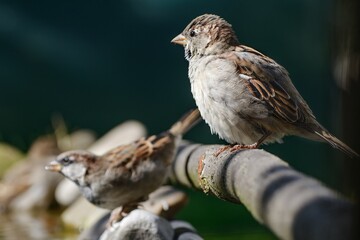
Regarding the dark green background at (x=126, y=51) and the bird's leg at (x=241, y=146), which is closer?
the bird's leg at (x=241, y=146)

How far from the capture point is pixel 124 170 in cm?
286

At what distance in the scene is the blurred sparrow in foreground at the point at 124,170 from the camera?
2842 mm

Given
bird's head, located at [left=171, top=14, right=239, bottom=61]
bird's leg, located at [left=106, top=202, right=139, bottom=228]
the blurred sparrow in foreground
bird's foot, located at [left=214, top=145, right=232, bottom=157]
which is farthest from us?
bird's leg, located at [left=106, top=202, right=139, bottom=228]

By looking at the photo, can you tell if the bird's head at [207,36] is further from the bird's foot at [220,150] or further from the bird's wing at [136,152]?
the bird's wing at [136,152]

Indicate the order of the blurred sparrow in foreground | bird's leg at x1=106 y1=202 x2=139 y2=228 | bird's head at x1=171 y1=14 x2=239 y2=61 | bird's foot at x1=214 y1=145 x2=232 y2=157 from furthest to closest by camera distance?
bird's leg at x1=106 y1=202 x2=139 y2=228, the blurred sparrow in foreground, bird's head at x1=171 y1=14 x2=239 y2=61, bird's foot at x1=214 y1=145 x2=232 y2=157

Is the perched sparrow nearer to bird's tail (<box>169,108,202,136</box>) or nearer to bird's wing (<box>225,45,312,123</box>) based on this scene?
bird's wing (<box>225,45,312,123</box>)

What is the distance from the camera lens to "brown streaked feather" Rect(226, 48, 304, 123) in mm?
1974

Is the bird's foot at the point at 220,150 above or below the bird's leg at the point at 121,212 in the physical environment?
above

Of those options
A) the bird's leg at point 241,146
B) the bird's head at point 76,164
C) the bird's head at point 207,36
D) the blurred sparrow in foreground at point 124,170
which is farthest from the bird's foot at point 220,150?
the bird's head at point 76,164

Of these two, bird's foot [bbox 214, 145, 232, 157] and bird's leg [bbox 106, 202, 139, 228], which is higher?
bird's foot [bbox 214, 145, 232, 157]

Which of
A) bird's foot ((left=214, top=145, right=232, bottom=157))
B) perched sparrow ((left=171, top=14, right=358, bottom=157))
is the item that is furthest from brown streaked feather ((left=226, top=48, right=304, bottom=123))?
bird's foot ((left=214, top=145, right=232, bottom=157))

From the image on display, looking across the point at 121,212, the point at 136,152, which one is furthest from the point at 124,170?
the point at 121,212

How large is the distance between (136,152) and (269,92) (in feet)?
3.29

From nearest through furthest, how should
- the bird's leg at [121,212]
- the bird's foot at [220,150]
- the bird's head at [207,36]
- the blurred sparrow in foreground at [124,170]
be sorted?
the bird's foot at [220,150] < the bird's head at [207,36] < the blurred sparrow in foreground at [124,170] < the bird's leg at [121,212]
